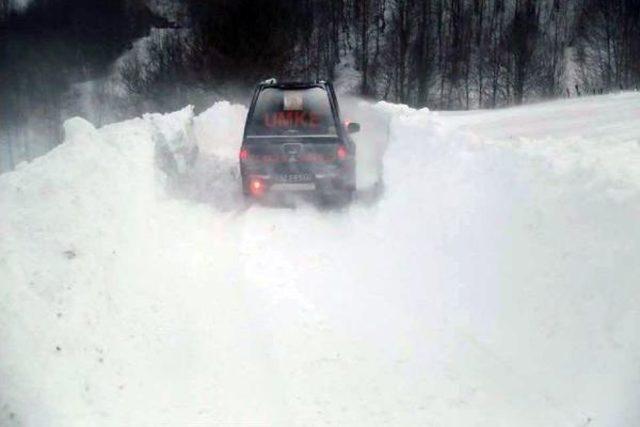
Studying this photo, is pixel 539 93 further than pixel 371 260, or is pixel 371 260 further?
pixel 539 93

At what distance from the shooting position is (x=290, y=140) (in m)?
9.33

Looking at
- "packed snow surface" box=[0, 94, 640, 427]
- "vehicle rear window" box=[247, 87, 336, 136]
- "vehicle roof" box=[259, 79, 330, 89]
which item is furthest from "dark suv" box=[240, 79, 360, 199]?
"packed snow surface" box=[0, 94, 640, 427]

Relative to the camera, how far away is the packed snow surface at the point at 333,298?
5098mm

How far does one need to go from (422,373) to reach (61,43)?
59725 mm

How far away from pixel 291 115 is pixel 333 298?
11.9 feet

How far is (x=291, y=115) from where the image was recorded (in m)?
9.54

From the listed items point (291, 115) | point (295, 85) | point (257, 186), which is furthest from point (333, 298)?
point (295, 85)

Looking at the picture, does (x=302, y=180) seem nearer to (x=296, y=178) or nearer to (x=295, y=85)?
(x=296, y=178)

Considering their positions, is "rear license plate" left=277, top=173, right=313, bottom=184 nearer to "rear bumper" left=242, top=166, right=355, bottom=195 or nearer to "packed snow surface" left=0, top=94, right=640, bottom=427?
"rear bumper" left=242, top=166, right=355, bottom=195

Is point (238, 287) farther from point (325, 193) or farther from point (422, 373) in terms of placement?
point (325, 193)

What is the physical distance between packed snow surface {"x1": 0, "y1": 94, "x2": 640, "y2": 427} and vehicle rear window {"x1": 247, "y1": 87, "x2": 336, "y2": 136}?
115 cm

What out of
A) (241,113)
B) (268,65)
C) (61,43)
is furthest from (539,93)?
(61,43)

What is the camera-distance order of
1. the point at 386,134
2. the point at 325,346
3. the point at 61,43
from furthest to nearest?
the point at 61,43, the point at 386,134, the point at 325,346

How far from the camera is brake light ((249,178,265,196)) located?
9.40 m
